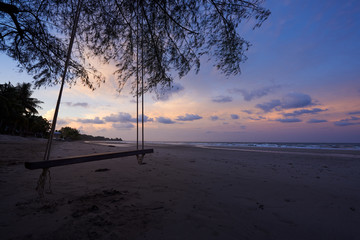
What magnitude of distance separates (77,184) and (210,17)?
4827mm

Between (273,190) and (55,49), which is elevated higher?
(55,49)

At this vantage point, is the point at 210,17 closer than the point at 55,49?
Yes

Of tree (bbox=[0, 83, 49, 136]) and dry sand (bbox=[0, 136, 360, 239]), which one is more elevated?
tree (bbox=[0, 83, 49, 136])

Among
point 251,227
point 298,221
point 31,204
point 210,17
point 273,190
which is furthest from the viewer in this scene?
point 210,17

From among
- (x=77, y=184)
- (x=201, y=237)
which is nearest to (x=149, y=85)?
(x=77, y=184)

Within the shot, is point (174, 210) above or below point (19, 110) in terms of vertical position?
below

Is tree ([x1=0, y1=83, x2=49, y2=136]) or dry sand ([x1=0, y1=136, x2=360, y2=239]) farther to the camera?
tree ([x1=0, y1=83, x2=49, y2=136])

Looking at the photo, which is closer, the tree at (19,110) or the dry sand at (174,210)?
the dry sand at (174,210)

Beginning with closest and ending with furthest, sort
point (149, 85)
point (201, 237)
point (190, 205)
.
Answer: point (201, 237), point (190, 205), point (149, 85)

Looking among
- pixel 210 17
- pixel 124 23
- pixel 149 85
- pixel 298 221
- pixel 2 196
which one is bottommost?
pixel 298 221

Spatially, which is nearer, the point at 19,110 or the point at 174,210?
the point at 174,210

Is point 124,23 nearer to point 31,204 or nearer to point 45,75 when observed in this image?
point 45,75

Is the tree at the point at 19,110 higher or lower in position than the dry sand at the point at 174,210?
higher

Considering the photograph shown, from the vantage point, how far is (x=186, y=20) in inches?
156
